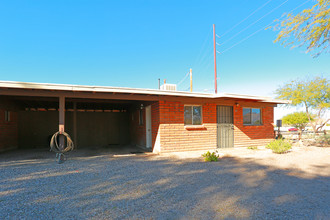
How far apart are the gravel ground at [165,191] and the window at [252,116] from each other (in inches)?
188

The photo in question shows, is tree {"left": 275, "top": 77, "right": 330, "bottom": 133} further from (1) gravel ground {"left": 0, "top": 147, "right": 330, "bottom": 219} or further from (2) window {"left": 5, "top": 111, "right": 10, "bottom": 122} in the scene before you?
(2) window {"left": 5, "top": 111, "right": 10, "bottom": 122}

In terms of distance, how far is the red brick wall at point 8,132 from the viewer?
921 centimetres

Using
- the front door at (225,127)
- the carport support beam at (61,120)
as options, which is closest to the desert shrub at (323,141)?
the front door at (225,127)

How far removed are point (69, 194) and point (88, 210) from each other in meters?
0.95

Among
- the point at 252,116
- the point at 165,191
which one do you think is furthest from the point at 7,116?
the point at 252,116

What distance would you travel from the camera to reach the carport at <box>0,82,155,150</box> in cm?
1012

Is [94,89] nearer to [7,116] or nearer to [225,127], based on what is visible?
[7,116]

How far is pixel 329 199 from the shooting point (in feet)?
10.7

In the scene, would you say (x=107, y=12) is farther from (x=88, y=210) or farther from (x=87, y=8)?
(x=88, y=210)

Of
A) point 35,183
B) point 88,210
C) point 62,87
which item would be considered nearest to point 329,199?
point 88,210

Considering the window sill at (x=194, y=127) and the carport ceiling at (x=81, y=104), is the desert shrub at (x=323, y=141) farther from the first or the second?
the carport ceiling at (x=81, y=104)

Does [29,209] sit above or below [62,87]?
below

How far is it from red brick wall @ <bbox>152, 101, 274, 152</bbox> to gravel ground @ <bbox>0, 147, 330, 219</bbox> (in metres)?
2.50

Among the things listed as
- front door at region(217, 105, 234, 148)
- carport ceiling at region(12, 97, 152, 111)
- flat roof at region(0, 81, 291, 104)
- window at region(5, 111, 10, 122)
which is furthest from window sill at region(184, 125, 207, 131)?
window at region(5, 111, 10, 122)
